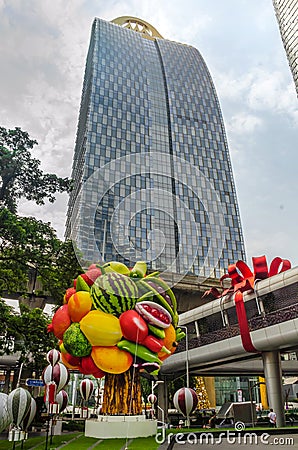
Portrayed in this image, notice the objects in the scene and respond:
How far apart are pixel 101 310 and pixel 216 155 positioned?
8537cm

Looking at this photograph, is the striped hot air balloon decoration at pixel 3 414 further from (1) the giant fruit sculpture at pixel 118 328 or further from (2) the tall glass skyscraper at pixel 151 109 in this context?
(2) the tall glass skyscraper at pixel 151 109

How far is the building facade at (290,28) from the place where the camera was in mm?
51438

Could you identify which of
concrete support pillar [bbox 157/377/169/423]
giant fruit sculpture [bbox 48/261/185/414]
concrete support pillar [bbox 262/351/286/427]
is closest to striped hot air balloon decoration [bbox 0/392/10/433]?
giant fruit sculpture [bbox 48/261/185/414]

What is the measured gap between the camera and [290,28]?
53.1 metres

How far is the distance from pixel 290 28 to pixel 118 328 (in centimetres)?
5331

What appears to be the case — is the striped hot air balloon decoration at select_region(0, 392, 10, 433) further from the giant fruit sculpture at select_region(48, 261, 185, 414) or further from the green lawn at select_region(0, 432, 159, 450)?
the giant fruit sculpture at select_region(48, 261, 185, 414)

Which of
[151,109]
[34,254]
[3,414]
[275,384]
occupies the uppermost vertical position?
[151,109]

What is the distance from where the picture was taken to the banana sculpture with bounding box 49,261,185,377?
51.2 feet

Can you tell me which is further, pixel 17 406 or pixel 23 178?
pixel 23 178

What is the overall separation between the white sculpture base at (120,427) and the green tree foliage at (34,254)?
5.67 metres

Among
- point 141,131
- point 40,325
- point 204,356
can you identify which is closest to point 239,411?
point 204,356

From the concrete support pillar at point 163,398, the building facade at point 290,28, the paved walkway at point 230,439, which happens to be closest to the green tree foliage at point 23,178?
the paved walkway at point 230,439

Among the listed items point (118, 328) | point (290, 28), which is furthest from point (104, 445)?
point (290, 28)

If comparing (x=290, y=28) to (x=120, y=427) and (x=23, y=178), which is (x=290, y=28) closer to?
(x=23, y=178)
